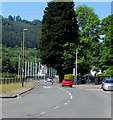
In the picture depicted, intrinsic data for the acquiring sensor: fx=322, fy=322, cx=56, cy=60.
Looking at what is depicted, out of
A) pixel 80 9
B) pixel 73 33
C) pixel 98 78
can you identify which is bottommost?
pixel 98 78

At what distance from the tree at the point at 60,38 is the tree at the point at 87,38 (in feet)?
5.93

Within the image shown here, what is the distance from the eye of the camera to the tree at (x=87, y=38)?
68.3m

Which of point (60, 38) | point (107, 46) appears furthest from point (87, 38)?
point (60, 38)

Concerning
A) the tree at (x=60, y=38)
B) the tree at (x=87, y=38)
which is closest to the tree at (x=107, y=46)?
the tree at (x=87, y=38)

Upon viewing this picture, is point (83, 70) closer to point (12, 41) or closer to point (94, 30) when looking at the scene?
point (94, 30)

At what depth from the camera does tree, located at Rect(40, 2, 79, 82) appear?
6750 centimetres

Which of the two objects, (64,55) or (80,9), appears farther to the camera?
(80,9)

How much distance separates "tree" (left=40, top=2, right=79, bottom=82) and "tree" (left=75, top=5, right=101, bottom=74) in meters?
1.81

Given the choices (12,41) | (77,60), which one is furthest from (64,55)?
(12,41)

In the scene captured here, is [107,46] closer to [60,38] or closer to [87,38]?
[87,38]

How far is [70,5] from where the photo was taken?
7069cm

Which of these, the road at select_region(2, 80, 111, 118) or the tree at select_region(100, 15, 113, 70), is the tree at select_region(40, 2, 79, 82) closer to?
the tree at select_region(100, 15, 113, 70)

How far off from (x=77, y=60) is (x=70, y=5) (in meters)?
12.6

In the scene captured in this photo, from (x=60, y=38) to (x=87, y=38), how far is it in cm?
592
